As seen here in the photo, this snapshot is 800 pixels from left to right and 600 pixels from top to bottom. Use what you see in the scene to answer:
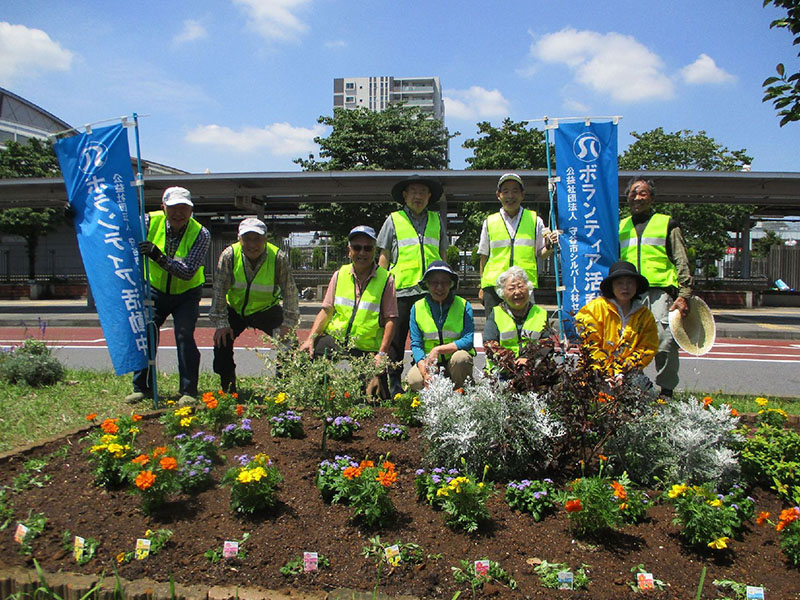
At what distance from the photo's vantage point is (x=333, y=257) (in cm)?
3062

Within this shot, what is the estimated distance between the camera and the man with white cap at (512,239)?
16.9 ft

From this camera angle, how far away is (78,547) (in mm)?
2510

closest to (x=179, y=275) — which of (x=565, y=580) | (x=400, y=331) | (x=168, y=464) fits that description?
(x=400, y=331)

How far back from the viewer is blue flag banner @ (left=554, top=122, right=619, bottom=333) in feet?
16.3

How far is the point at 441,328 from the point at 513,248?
1.02 meters

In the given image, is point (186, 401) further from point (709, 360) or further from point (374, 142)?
point (374, 142)

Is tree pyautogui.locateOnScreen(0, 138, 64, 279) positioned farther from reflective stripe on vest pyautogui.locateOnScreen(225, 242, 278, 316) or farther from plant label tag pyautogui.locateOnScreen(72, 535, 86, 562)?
plant label tag pyautogui.locateOnScreen(72, 535, 86, 562)

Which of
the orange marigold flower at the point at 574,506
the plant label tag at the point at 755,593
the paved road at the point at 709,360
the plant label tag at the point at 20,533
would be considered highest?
the orange marigold flower at the point at 574,506

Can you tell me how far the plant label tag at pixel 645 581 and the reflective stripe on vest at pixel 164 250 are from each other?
13.1 ft

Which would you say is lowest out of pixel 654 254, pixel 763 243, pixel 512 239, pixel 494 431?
pixel 494 431

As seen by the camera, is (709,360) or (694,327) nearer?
(694,327)

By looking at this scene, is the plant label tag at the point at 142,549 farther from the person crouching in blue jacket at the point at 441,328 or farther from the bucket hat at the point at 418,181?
the bucket hat at the point at 418,181

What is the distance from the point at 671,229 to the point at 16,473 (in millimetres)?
5156

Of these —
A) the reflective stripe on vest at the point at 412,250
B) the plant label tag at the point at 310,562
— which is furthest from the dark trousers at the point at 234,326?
the plant label tag at the point at 310,562
